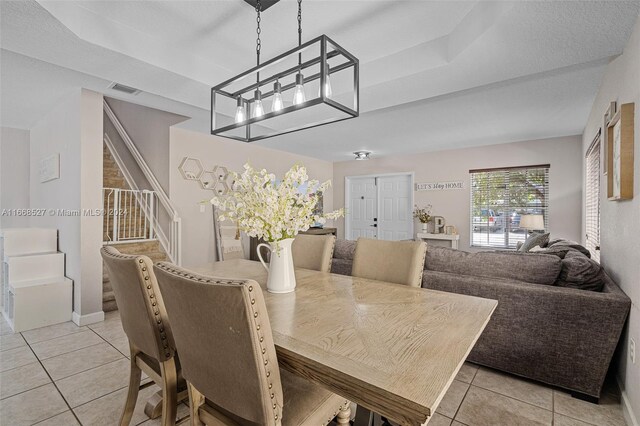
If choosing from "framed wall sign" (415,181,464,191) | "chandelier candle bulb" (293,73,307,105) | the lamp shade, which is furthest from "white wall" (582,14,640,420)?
"framed wall sign" (415,181,464,191)

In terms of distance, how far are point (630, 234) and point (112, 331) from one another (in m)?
4.09

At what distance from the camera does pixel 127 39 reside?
7.34 ft

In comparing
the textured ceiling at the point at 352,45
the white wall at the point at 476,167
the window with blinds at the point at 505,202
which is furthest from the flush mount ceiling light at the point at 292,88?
the window with blinds at the point at 505,202

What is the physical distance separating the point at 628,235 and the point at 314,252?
6.35 ft

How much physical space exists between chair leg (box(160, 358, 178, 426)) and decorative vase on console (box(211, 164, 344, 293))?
0.56m

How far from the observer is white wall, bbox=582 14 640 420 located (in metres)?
1.66

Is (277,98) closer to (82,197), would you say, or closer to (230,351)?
(230,351)

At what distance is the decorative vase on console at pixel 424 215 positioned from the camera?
6.06 meters

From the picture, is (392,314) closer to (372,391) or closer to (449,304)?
(449,304)

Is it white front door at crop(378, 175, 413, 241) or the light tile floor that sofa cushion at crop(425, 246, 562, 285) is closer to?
the light tile floor

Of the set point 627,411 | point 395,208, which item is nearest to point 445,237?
point 395,208

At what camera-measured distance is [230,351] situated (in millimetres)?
906

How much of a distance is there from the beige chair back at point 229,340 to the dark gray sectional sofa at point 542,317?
1.81 m

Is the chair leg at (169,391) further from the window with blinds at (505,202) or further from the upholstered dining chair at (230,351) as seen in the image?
the window with blinds at (505,202)
